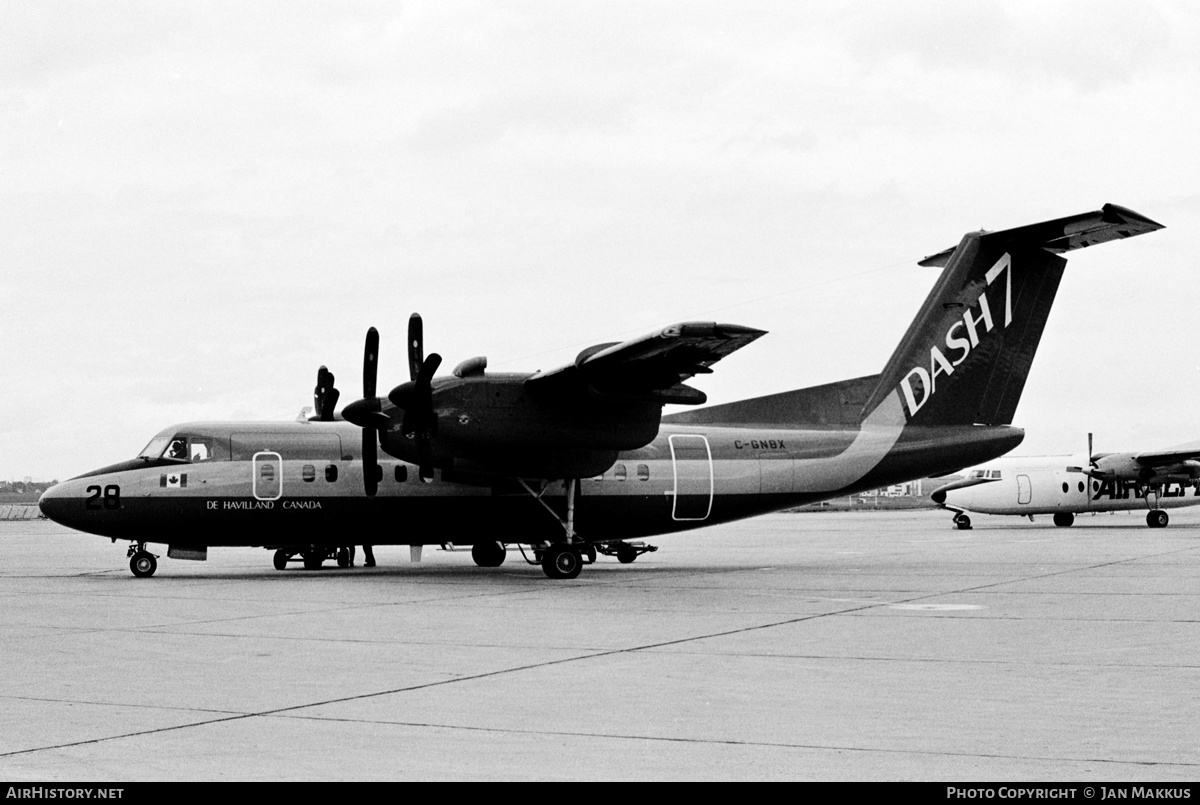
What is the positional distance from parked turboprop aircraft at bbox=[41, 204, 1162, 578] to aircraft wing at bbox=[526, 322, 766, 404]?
0.14 ft

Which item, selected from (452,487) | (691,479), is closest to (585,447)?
(452,487)

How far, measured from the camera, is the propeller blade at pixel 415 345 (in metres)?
19.7

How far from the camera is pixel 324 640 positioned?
1213 cm

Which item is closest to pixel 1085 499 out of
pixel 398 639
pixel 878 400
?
pixel 878 400

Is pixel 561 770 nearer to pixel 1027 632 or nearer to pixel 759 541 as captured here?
pixel 1027 632

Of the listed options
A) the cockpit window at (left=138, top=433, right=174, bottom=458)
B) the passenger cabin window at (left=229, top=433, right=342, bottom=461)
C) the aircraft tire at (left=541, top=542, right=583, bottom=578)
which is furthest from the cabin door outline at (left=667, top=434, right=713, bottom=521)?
the cockpit window at (left=138, top=433, right=174, bottom=458)

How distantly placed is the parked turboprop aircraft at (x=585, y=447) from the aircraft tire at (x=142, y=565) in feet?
0.11

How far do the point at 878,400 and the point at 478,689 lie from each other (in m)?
15.6

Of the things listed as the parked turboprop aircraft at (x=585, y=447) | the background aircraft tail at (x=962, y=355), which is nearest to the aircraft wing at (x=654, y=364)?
the parked turboprop aircraft at (x=585, y=447)

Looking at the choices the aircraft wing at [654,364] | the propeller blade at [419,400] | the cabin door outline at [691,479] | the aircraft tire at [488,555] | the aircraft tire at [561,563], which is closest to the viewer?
the aircraft wing at [654,364]

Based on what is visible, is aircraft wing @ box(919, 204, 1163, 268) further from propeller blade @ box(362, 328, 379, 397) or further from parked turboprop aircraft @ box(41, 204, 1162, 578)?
propeller blade @ box(362, 328, 379, 397)

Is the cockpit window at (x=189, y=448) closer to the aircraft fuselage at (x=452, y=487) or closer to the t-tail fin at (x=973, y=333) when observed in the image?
the aircraft fuselage at (x=452, y=487)

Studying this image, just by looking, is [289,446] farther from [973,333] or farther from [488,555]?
[973,333]

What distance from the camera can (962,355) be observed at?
2320 centimetres
